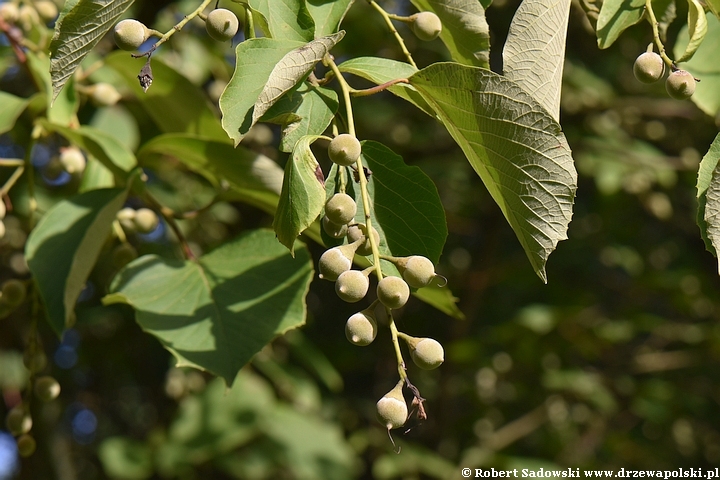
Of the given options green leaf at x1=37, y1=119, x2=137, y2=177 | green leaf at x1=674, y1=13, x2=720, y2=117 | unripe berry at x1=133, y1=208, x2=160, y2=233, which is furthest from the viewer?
Answer: unripe berry at x1=133, y1=208, x2=160, y2=233

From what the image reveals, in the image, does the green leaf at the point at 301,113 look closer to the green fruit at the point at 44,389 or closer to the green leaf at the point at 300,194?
the green leaf at the point at 300,194

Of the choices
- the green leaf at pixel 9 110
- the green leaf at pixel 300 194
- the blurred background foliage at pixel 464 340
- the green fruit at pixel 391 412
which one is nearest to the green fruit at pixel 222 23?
the green leaf at pixel 300 194

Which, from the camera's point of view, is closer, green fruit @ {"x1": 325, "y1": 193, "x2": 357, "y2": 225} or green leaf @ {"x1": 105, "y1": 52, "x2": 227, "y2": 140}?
green fruit @ {"x1": 325, "y1": 193, "x2": 357, "y2": 225}

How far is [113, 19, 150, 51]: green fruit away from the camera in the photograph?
73 cm

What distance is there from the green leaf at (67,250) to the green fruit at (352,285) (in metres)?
0.60

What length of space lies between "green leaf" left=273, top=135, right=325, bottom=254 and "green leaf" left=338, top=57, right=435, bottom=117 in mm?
132

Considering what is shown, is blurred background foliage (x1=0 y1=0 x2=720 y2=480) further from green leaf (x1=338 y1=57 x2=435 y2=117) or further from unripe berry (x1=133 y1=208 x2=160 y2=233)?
green leaf (x1=338 y1=57 x2=435 y2=117)

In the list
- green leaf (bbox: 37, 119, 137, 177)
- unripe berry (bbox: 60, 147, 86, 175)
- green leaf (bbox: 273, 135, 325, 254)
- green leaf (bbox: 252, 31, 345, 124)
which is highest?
green leaf (bbox: 252, 31, 345, 124)

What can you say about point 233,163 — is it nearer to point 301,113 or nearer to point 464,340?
point 301,113

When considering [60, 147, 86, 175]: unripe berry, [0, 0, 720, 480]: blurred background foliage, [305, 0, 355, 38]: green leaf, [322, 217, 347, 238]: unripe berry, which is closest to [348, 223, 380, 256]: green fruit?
[322, 217, 347, 238]: unripe berry

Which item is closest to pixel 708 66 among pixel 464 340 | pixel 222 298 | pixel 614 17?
pixel 614 17

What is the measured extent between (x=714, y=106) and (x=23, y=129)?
1.59 meters

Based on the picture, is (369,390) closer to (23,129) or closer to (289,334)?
(289,334)

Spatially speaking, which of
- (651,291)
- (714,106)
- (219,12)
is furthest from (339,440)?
(219,12)
